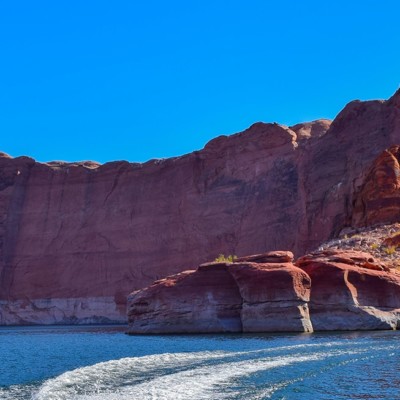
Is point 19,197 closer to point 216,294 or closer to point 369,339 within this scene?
point 216,294

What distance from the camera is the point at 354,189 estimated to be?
59.0m

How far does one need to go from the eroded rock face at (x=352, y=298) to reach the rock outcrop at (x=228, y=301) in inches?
27.8

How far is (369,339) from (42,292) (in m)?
68.6

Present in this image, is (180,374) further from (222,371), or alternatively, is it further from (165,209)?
(165,209)

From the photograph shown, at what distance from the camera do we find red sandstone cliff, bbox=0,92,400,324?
66.4 m

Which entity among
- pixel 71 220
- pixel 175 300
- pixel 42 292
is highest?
pixel 71 220

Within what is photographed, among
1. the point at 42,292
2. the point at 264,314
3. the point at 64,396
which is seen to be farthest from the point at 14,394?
the point at 42,292

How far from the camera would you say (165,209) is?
86.3 metres

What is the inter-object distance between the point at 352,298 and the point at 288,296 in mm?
2970

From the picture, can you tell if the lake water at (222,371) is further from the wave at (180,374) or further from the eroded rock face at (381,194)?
the eroded rock face at (381,194)

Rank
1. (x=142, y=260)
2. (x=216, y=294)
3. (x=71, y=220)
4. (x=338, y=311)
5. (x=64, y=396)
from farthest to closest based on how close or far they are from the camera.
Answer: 1. (x=71, y=220)
2. (x=142, y=260)
3. (x=216, y=294)
4. (x=338, y=311)
5. (x=64, y=396)

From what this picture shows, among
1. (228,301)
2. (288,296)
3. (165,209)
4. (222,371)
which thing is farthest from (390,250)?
(165,209)

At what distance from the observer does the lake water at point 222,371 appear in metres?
14.8

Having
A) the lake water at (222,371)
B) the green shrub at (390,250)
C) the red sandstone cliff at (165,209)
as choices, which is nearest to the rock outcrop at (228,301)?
the lake water at (222,371)
